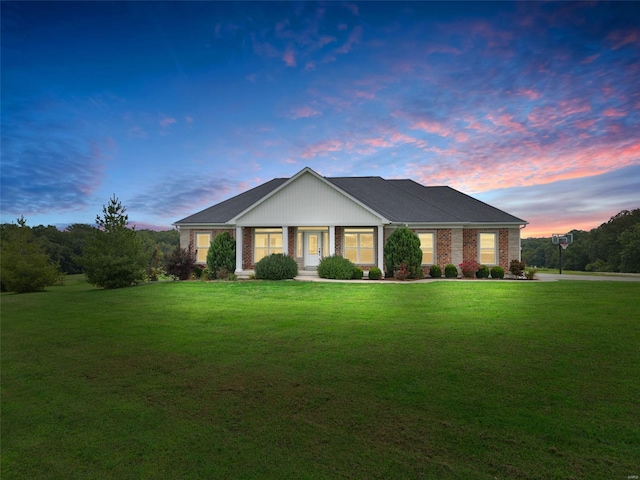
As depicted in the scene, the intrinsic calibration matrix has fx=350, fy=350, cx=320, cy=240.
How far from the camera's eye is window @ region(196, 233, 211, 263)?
2434 centimetres

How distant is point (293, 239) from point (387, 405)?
65.1 ft

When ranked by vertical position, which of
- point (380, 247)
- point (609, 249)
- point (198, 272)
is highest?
point (609, 249)

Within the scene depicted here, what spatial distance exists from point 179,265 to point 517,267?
68.6 ft

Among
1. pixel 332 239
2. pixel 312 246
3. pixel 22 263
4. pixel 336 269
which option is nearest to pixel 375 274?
pixel 336 269

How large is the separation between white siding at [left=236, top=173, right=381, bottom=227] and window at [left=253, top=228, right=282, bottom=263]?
1.77 meters

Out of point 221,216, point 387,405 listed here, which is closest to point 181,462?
point 387,405

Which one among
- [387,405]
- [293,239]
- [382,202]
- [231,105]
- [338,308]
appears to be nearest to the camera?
[387,405]

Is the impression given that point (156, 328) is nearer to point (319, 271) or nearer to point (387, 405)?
point (387, 405)

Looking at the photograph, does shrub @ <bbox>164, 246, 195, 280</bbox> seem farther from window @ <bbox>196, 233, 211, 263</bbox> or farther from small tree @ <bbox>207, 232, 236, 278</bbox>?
window @ <bbox>196, 233, 211, 263</bbox>

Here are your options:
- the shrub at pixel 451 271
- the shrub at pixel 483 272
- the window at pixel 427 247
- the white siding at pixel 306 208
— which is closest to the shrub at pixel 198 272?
the white siding at pixel 306 208

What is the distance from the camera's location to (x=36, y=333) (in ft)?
27.4

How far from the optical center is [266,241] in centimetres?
2422

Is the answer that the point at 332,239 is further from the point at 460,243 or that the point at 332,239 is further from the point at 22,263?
the point at 22,263

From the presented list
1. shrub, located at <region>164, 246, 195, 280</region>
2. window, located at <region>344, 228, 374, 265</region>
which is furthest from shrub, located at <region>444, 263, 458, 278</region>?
shrub, located at <region>164, 246, 195, 280</region>
